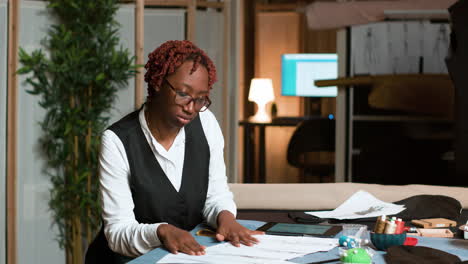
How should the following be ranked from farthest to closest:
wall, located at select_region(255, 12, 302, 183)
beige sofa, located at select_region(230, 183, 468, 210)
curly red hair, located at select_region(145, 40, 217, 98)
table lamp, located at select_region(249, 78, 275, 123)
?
1. wall, located at select_region(255, 12, 302, 183)
2. table lamp, located at select_region(249, 78, 275, 123)
3. beige sofa, located at select_region(230, 183, 468, 210)
4. curly red hair, located at select_region(145, 40, 217, 98)

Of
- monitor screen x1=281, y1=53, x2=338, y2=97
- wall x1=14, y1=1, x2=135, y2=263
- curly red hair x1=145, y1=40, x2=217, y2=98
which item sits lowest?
wall x1=14, y1=1, x2=135, y2=263

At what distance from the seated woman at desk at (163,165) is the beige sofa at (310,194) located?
0.32m

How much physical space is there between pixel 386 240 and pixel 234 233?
0.36 meters

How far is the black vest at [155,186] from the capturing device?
5.93 ft

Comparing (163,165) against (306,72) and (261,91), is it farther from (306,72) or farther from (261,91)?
(306,72)

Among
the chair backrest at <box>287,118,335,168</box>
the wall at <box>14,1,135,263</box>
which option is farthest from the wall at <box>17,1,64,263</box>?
the chair backrest at <box>287,118,335,168</box>

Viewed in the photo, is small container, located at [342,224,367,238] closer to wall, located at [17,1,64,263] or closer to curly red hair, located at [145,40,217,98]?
curly red hair, located at [145,40,217,98]

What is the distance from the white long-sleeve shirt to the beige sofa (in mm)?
314

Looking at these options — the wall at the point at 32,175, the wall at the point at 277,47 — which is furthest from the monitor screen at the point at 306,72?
the wall at the point at 32,175

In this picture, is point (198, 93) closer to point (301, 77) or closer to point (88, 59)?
point (88, 59)

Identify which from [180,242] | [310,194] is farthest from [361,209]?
[180,242]

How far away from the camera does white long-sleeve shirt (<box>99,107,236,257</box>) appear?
1.65 m

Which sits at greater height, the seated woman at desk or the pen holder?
the seated woman at desk

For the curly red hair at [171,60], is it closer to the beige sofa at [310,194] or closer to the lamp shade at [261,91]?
the beige sofa at [310,194]
